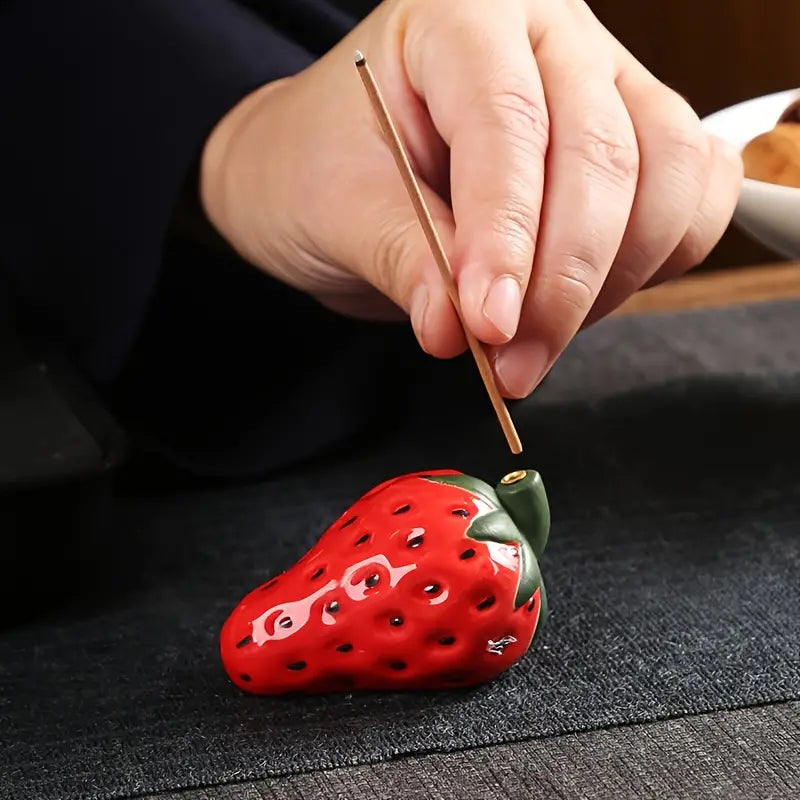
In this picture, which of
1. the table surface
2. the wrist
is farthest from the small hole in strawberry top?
the table surface

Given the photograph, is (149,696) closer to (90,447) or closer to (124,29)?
(90,447)

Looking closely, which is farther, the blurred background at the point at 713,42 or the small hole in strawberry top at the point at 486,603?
the blurred background at the point at 713,42

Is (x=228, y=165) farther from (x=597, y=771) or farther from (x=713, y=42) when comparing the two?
(x=713, y=42)

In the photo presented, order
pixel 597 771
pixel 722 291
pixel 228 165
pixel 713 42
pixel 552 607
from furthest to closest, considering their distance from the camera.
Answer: pixel 713 42, pixel 722 291, pixel 228 165, pixel 552 607, pixel 597 771

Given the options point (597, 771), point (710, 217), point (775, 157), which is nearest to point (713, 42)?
point (775, 157)

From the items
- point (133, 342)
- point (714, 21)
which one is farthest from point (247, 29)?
point (714, 21)

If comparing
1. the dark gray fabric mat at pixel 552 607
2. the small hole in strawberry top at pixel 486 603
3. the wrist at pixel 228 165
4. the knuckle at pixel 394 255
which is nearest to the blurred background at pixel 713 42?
the dark gray fabric mat at pixel 552 607

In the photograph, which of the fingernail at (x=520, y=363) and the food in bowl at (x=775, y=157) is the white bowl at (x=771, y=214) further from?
the fingernail at (x=520, y=363)
